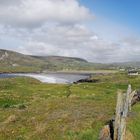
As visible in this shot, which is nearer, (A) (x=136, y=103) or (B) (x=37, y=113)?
(B) (x=37, y=113)

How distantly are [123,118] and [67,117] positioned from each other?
32.4ft

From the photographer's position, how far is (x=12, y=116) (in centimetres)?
4147

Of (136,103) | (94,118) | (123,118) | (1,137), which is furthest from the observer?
(136,103)

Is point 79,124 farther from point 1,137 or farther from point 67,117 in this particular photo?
point 1,137

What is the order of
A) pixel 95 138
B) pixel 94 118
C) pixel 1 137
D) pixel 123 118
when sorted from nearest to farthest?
pixel 123 118
pixel 95 138
pixel 1 137
pixel 94 118

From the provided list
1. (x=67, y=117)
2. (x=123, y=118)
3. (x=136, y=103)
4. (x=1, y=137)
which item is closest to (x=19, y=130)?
(x=1, y=137)

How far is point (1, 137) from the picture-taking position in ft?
111

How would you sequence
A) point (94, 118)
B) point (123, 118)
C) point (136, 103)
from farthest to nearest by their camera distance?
1. point (136, 103)
2. point (94, 118)
3. point (123, 118)

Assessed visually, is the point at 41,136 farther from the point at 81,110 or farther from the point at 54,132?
the point at 81,110

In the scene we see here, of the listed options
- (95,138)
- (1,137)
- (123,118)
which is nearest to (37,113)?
(1,137)

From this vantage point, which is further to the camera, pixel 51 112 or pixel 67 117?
pixel 51 112

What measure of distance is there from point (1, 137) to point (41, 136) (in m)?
4.28

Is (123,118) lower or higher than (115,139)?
higher

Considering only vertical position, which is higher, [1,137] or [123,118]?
[123,118]
